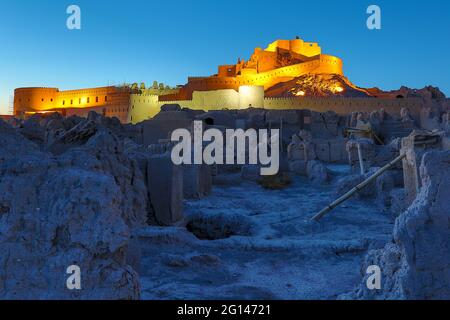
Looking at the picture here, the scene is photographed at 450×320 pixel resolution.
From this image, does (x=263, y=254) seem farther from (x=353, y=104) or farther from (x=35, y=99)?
(x=35, y=99)

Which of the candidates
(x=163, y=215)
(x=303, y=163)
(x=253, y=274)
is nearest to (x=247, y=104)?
(x=303, y=163)

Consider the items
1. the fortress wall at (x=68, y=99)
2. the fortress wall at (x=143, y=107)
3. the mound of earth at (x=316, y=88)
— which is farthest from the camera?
the fortress wall at (x=68, y=99)

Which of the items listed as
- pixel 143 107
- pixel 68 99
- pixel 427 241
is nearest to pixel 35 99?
pixel 68 99

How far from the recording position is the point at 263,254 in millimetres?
7074

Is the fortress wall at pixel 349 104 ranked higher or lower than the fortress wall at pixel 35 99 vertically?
lower

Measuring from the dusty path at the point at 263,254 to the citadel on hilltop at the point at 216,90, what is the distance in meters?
29.5

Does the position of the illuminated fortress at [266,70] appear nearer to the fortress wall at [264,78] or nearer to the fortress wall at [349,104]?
the fortress wall at [264,78]

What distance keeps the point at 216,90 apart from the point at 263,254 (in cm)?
3571

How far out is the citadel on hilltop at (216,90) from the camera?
40.2 metres

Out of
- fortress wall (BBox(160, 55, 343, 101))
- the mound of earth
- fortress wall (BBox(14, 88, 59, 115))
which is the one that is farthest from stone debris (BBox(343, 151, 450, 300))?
fortress wall (BBox(14, 88, 59, 115))

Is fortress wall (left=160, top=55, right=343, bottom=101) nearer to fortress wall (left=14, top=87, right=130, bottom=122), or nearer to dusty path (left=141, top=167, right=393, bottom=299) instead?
fortress wall (left=14, top=87, right=130, bottom=122)

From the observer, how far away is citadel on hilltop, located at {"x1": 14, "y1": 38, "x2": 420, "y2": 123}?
132ft

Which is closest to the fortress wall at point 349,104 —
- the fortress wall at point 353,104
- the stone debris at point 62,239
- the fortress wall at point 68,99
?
the fortress wall at point 353,104
